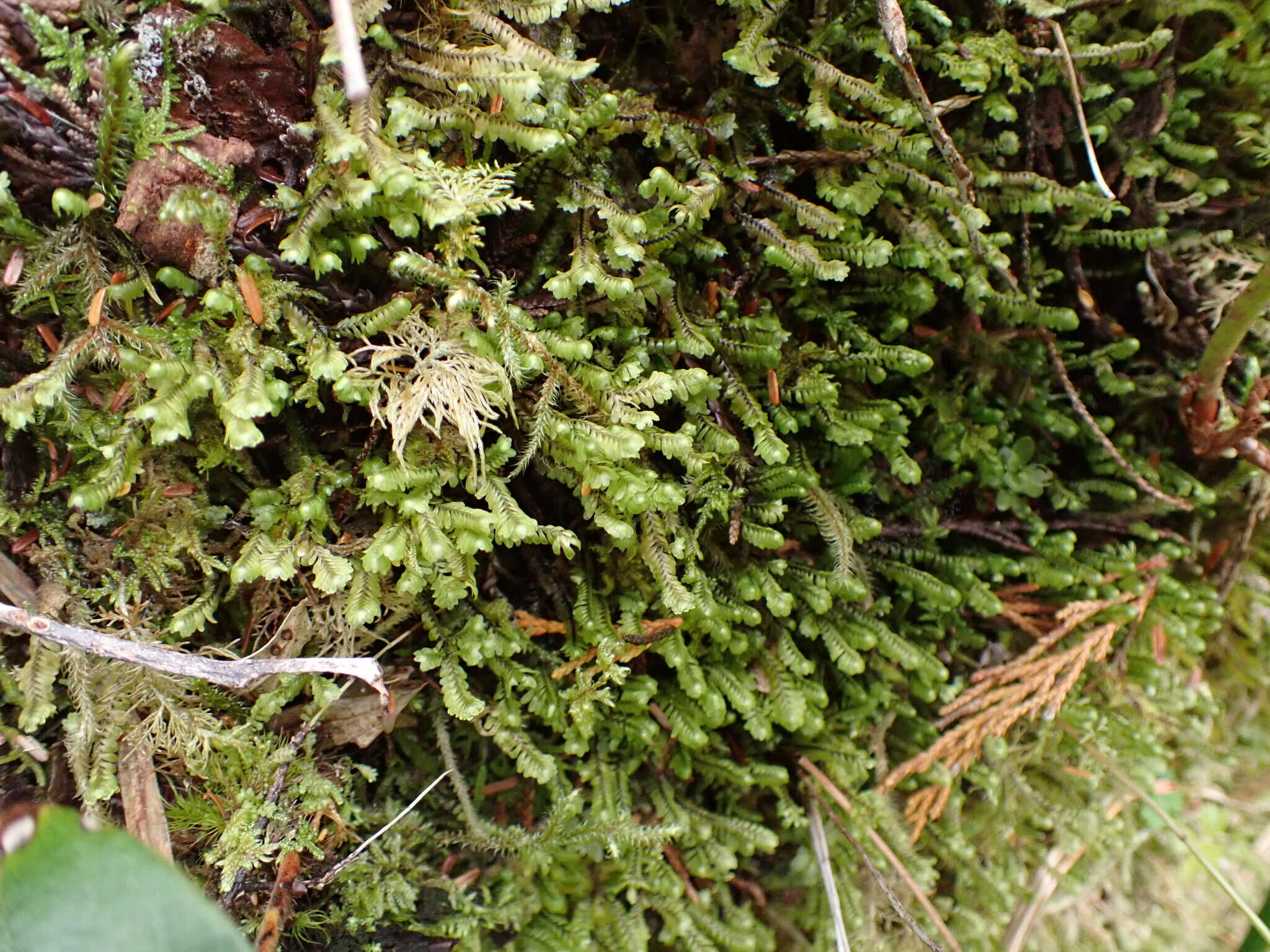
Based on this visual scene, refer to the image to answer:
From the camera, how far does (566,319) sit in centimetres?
142

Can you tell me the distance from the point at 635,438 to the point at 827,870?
1253mm

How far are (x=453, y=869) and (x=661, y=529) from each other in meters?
0.93

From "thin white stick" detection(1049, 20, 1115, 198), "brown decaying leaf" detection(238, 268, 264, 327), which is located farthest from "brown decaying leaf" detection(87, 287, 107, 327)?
"thin white stick" detection(1049, 20, 1115, 198)

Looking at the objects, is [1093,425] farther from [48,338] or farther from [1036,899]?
[48,338]

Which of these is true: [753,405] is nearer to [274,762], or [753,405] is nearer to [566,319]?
[566,319]

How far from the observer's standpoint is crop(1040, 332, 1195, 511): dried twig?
1.79 m

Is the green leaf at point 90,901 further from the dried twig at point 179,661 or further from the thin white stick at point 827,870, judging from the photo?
the thin white stick at point 827,870

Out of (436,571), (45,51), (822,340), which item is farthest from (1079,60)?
(45,51)

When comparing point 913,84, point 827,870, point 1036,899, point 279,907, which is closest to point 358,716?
point 279,907

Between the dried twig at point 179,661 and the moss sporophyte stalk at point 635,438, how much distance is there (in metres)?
0.11

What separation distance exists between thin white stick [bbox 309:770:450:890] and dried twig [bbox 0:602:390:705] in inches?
17.2


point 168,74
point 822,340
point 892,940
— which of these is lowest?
point 892,940

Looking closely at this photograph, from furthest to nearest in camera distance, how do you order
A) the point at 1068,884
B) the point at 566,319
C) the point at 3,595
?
the point at 1068,884
the point at 566,319
the point at 3,595

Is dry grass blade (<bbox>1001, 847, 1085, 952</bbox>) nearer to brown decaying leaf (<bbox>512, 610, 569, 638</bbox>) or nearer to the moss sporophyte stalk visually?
the moss sporophyte stalk
